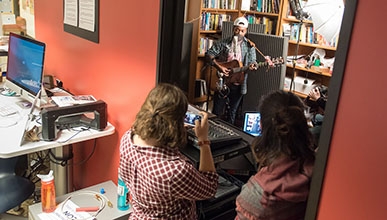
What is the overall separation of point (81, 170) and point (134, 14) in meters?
1.37

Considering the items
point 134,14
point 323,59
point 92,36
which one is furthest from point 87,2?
point 323,59

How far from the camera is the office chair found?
6.33 feet

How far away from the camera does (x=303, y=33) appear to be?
4664 mm

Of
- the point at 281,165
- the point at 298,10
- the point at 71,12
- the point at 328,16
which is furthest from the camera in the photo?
the point at 298,10

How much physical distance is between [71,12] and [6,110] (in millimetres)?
806

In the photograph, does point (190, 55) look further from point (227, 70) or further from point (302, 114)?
point (302, 114)

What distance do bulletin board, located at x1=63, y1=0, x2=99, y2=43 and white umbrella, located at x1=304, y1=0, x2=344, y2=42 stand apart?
5.57ft

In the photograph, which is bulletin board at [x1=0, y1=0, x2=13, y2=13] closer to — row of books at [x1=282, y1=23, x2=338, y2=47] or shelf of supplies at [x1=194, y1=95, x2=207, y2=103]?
shelf of supplies at [x1=194, y1=95, x2=207, y2=103]

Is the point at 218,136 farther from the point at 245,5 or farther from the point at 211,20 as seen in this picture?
the point at 245,5

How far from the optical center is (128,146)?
1440 mm

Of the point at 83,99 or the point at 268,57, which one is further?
the point at 268,57

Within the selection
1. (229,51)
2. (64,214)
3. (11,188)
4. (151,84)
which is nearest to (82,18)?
(151,84)

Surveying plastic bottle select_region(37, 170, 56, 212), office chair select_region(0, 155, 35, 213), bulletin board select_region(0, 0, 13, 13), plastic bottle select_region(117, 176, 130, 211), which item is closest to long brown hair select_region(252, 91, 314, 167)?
plastic bottle select_region(117, 176, 130, 211)

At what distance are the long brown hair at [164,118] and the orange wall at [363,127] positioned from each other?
58cm
